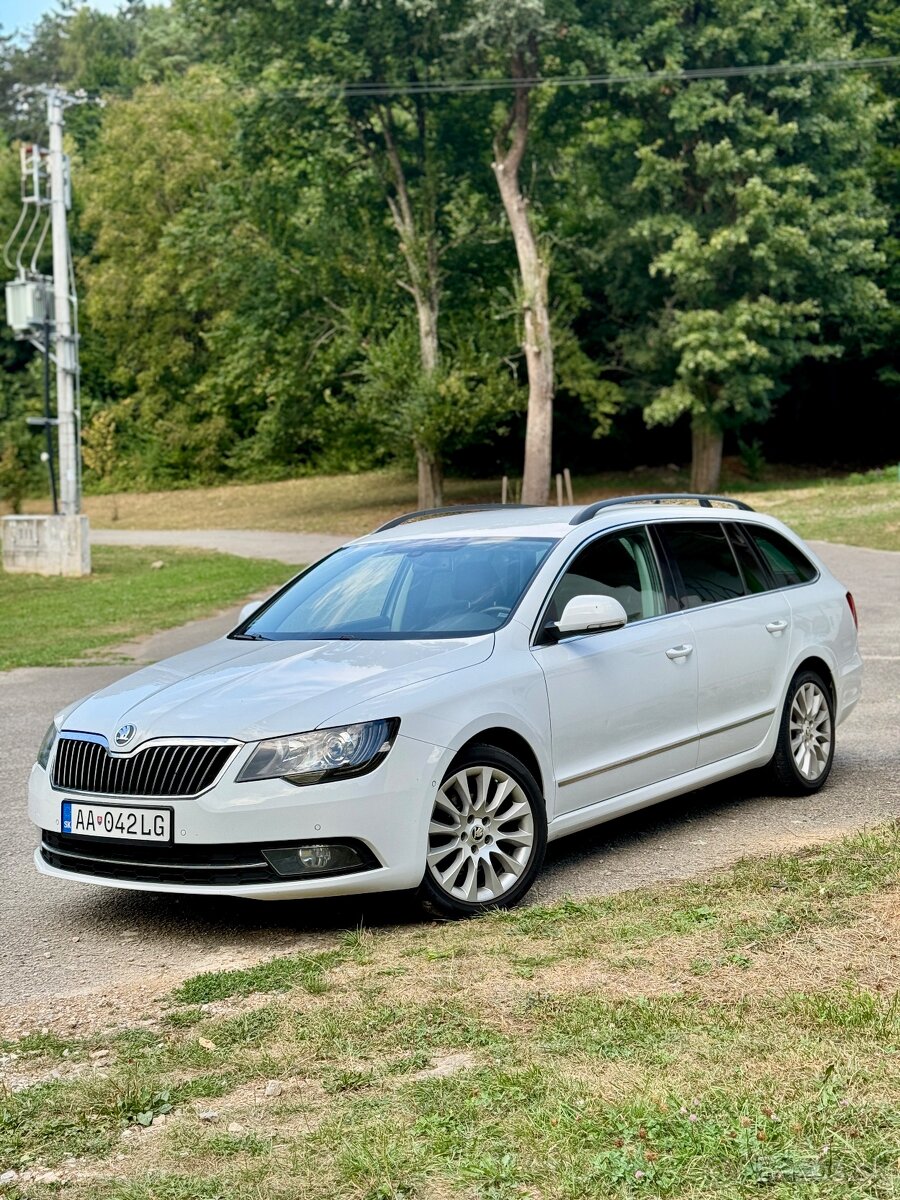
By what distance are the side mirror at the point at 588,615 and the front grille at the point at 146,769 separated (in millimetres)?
1588

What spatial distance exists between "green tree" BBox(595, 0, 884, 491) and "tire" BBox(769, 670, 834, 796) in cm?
3139

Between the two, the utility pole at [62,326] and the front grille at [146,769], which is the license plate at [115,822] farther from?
the utility pole at [62,326]

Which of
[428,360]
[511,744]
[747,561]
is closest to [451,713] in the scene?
[511,744]

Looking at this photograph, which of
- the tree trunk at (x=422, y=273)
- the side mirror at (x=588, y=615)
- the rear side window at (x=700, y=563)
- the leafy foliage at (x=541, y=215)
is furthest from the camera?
the tree trunk at (x=422, y=273)

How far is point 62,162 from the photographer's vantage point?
27.9 meters

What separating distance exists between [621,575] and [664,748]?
0.83 meters

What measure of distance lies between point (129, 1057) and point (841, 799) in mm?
4613

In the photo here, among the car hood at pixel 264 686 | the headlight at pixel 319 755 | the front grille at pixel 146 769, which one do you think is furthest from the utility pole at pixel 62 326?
the headlight at pixel 319 755

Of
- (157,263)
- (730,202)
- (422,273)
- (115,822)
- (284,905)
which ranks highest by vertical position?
(157,263)

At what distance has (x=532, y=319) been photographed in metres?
39.0

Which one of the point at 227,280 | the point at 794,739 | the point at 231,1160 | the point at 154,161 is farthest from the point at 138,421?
the point at 231,1160

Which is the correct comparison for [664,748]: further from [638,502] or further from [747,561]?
[747,561]

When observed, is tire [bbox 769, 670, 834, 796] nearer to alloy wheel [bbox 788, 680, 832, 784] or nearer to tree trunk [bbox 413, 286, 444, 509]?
alloy wheel [bbox 788, 680, 832, 784]

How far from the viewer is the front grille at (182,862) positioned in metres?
5.67
